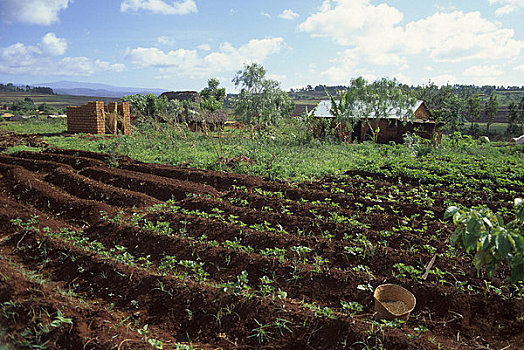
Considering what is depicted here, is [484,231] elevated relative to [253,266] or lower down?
elevated

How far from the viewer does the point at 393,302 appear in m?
3.45

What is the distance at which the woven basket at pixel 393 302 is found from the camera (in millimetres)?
3180

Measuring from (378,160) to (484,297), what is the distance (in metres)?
8.05

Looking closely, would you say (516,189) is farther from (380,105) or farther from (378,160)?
(380,105)

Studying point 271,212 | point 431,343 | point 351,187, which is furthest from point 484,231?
point 351,187

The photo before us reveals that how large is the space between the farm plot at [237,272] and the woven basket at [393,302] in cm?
14

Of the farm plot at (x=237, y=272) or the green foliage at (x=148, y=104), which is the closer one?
the farm plot at (x=237, y=272)

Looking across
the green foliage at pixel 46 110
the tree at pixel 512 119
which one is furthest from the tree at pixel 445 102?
the green foliage at pixel 46 110

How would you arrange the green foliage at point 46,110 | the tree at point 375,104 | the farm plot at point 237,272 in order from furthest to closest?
the green foliage at point 46,110 → the tree at point 375,104 → the farm plot at point 237,272

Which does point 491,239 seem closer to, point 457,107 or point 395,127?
point 395,127

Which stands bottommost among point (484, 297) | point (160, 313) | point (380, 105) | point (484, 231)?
point (160, 313)

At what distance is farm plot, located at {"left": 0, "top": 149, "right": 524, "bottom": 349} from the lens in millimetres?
3018

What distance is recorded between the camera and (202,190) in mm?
7273

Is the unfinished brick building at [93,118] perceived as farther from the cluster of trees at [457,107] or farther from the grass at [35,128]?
the cluster of trees at [457,107]
